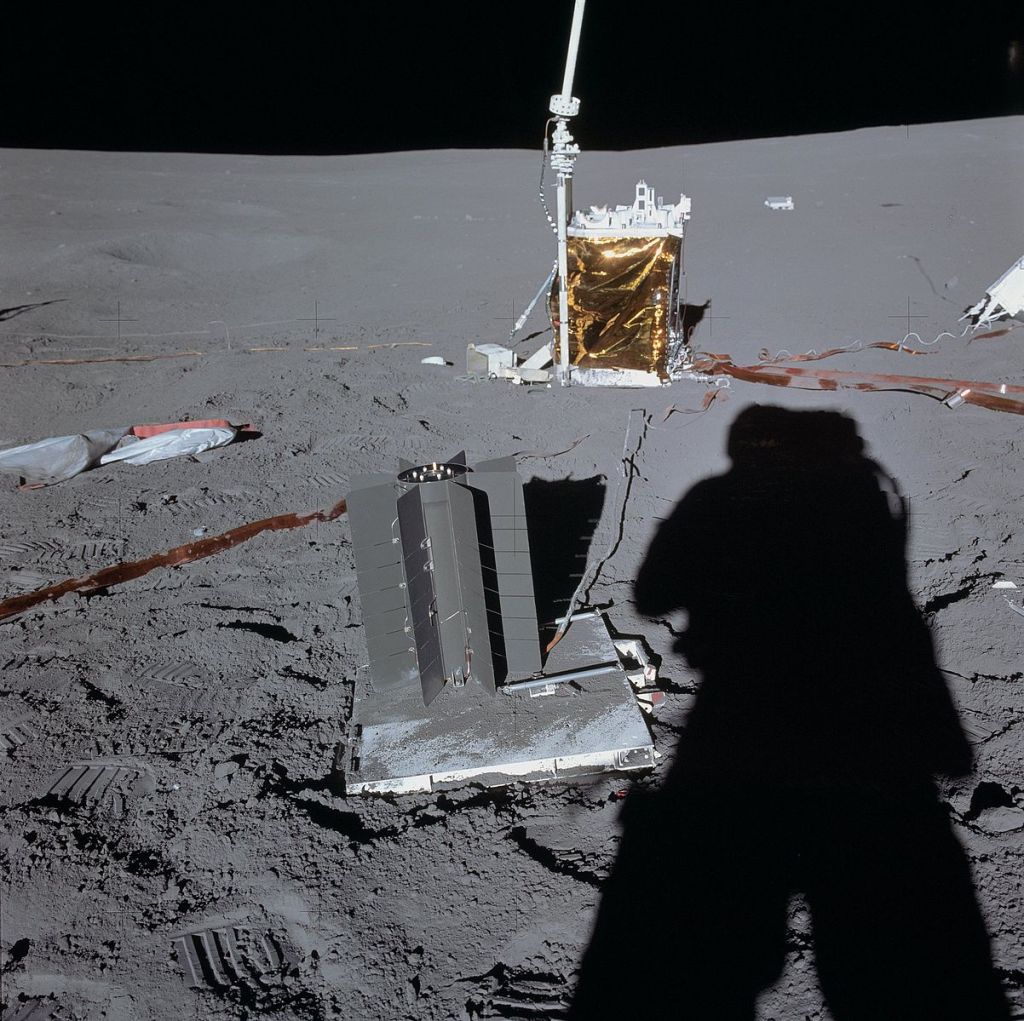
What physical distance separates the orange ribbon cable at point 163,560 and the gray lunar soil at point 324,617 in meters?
0.06

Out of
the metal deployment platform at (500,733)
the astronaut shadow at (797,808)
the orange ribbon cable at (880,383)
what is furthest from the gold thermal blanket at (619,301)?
the metal deployment platform at (500,733)

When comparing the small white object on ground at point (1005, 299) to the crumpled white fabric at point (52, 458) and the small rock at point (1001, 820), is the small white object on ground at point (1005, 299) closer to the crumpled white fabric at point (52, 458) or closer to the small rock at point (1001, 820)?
the small rock at point (1001, 820)

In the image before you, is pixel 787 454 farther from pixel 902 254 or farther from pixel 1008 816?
pixel 902 254

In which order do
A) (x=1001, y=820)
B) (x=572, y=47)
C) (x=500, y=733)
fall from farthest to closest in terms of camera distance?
(x=572, y=47) < (x=500, y=733) < (x=1001, y=820)

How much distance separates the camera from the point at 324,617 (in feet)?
10.8

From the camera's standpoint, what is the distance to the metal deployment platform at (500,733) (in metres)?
2.34

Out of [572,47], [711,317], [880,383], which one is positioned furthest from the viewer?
[711,317]

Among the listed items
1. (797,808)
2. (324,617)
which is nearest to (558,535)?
(324,617)

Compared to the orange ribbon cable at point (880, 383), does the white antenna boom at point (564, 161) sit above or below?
above

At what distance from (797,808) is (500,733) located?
2.97 feet

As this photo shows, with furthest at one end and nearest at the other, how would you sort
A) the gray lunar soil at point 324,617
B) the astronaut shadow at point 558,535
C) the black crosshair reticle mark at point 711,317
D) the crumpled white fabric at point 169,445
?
the black crosshair reticle mark at point 711,317, the crumpled white fabric at point 169,445, the astronaut shadow at point 558,535, the gray lunar soil at point 324,617

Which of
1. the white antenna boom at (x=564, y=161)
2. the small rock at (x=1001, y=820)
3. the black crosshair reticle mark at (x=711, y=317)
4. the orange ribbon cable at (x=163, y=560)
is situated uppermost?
the white antenna boom at (x=564, y=161)

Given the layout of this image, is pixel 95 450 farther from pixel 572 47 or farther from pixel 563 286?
pixel 572 47

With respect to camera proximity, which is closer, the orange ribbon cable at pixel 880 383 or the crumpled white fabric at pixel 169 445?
the crumpled white fabric at pixel 169 445
